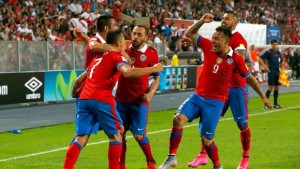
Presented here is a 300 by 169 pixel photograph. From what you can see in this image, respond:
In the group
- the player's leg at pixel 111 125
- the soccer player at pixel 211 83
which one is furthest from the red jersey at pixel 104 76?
the soccer player at pixel 211 83

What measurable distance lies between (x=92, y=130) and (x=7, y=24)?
20.8 m

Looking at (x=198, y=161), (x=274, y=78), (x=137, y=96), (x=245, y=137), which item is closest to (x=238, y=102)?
(x=245, y=137)

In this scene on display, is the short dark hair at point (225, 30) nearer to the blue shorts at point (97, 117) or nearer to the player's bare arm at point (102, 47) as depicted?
the player's bare arm at point (102, 47)

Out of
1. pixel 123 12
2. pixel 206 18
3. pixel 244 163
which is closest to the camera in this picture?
pixel 206 18

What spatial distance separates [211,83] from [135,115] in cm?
122

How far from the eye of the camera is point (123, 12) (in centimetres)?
4275

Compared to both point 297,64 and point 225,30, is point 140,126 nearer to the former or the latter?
point 225,30

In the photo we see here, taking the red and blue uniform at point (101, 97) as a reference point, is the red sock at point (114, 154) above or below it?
below

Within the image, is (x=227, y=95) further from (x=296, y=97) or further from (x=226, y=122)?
→ (x=296, y=97)

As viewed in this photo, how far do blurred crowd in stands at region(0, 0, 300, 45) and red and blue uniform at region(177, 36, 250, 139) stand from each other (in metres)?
18.5

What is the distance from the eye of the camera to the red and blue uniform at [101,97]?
10289mm

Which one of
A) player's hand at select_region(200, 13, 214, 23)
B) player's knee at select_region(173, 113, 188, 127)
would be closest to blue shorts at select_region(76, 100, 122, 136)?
player's knee at select_region(173, 113, 188, 127)

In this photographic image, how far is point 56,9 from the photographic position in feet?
115

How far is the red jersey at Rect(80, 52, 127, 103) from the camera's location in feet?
33.7
